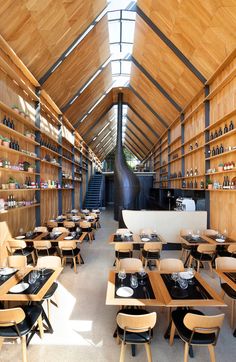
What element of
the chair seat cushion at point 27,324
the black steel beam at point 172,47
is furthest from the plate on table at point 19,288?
the black steel beam at point 172,47

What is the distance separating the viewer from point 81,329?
11.1 ft

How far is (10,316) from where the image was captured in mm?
2525

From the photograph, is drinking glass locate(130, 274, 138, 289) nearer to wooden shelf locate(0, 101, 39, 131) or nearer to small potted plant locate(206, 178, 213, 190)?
wooden shelf locate(0, 101, 39, 131)

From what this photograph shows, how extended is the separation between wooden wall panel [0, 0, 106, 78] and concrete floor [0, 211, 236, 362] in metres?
5.72

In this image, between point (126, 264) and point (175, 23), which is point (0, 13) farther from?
point (126, 264)

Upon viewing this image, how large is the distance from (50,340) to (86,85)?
31.2 ft

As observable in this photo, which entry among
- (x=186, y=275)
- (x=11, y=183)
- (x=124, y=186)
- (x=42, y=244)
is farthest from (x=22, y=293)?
(x=124, y=186)

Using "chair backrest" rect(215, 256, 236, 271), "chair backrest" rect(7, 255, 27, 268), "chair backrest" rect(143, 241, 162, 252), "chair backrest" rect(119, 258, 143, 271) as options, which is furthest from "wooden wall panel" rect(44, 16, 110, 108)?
"chair backrest" rect(215, 256, 236, 271)

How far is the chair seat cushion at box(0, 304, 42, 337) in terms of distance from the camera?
2.63m

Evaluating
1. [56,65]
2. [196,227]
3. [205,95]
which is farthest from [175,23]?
[196,227]

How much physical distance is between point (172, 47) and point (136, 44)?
219cm

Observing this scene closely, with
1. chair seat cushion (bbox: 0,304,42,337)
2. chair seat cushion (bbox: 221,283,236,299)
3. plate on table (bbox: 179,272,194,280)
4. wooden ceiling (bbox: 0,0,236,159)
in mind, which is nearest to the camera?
chair seat cushion (bbox: 0,304,42,337)

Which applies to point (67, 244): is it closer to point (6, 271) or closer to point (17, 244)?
point (17, 244)

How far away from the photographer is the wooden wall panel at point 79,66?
7.43m
